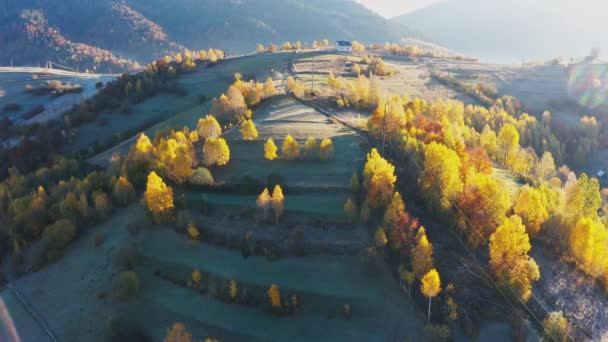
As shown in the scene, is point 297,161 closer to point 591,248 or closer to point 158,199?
point 158,199

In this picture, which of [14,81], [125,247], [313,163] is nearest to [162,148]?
[125,247]

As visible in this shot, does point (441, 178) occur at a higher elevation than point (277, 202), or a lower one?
higher

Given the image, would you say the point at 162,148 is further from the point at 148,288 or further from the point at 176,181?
the point at 148,288

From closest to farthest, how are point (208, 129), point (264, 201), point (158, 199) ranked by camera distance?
point (264, 201) < point (158, 199) < point (208, 129)

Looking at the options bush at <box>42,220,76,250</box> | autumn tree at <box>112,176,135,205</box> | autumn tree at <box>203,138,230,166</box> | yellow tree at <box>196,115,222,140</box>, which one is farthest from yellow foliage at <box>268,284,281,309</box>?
yellow tree at <box>196,115,222,140</box>

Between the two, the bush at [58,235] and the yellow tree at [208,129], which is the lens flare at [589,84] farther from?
the bush at [58,235]

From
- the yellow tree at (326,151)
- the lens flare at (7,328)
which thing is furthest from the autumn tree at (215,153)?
the lens flare at (7,328)

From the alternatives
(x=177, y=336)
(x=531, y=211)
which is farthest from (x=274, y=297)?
(x=531, y=211)
